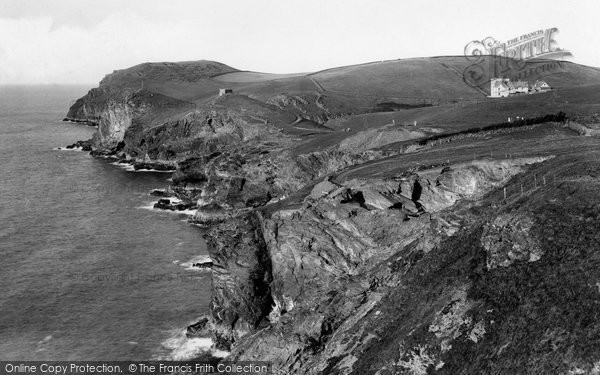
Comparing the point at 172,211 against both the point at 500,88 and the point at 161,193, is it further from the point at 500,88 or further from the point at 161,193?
the point at 500,88

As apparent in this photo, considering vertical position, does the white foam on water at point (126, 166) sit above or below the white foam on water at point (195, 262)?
above

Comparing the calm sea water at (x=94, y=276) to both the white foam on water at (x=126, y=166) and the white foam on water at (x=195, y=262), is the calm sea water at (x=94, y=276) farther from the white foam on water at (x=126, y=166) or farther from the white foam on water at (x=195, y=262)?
the white foam on water at (x=126, y=166)

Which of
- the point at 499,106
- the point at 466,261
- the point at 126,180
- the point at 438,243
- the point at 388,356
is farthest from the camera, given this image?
the point at 126,180

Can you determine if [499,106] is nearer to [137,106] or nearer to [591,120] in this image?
[591,120]

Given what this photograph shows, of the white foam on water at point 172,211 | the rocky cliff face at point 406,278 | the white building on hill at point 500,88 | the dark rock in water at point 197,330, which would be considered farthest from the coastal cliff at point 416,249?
the white building on hill at point 500,88

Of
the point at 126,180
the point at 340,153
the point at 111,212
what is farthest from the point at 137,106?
the point at 340,153

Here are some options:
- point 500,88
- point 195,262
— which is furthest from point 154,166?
point 500,88

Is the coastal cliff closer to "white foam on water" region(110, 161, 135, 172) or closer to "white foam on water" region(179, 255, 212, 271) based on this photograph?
"white foam on water" region(179, 255, 212, 271)
